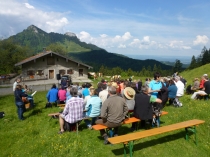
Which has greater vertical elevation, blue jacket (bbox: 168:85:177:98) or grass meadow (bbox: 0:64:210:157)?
blue jacket (bbox: 168:85:177:98)

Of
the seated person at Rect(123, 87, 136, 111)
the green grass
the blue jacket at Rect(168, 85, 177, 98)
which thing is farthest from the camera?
the blue jacket at Rect(168, 85, 177, 98)

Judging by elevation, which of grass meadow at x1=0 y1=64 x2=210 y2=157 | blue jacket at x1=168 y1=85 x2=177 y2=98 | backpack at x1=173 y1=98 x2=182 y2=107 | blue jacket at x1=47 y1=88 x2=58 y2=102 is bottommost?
grass meadow at x1=0 y1=64 x2=210 y2=157

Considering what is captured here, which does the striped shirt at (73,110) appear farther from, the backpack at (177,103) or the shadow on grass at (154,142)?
the backpack at (177,103)

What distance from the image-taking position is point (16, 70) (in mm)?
56125

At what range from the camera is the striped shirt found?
20.4 ft

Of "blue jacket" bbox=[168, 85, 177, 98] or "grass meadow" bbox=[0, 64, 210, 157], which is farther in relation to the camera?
"blue jacket" bbox=[168, 85, 177, 98]

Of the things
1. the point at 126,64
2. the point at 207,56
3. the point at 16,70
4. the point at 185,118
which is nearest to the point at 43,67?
the point at 16,70

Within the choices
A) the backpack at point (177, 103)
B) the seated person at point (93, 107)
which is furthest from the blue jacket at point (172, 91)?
the seated person at point (93, 107)

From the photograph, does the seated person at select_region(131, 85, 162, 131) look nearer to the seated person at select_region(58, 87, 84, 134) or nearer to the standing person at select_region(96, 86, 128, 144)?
the standing person at select_region(96, 86, 128, 144)

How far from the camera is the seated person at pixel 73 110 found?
20.4 feet

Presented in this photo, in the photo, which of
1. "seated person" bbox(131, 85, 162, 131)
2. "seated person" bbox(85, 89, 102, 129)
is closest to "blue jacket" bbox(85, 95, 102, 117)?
"seated person" bbox(85, 89, 102, 129)

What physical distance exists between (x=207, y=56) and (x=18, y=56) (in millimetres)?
69645

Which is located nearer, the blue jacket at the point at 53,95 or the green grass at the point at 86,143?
the green grass at the point at 86,143

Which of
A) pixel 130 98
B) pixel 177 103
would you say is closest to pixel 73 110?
pixel 130 98
